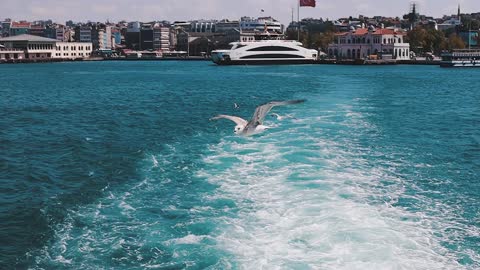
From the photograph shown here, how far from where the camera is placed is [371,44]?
93562mm

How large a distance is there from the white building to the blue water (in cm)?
10141

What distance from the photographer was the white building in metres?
122

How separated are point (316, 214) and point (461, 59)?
247 feet

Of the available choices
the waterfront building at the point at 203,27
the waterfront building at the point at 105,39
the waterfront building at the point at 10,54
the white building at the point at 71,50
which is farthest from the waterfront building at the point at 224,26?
the waterfront building at the point at 10,54

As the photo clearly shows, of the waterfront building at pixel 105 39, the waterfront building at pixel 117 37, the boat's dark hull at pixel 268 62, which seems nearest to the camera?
the boat's dark hull at pixel 268 62

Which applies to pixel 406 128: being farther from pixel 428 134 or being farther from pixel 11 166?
pixel 11 166

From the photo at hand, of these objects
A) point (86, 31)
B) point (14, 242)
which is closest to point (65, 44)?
point (86, 31)

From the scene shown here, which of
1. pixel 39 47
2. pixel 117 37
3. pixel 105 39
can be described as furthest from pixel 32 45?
pixel 117 37

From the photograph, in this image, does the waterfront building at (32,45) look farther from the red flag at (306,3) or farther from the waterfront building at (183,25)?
the waterfront building at (183,25)

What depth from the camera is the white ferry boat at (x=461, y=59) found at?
7819 centimetres

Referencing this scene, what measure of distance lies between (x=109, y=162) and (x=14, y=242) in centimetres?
634

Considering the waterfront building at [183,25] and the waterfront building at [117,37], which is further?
the waterfront building at [183,25]

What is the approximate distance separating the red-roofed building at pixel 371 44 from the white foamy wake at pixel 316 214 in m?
77.8

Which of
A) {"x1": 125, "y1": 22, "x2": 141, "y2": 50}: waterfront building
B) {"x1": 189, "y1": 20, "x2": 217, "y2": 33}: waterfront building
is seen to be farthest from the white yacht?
{"x1": 189, "y1": 20, "x2": 217, "y2": 33}: waterfront building
